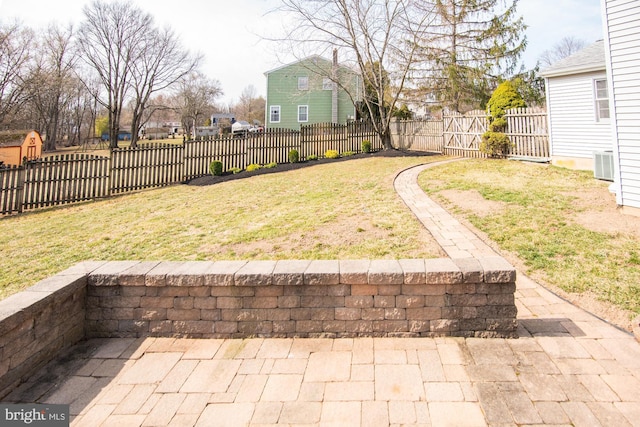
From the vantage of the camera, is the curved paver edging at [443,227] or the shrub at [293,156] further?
the shrub at [293,156]

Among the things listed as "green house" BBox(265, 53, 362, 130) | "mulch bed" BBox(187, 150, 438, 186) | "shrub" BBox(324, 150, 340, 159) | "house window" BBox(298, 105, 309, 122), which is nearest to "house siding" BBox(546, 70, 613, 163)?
"mulch bed" BBox(187, 150, 438, 186)

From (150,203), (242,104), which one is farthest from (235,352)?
(242,104)

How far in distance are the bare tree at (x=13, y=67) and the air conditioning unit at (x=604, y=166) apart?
92.8ft

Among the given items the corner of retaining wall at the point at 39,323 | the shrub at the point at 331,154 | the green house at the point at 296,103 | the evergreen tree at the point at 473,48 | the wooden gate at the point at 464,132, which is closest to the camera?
the corner of retaining wall at the point at 39,323

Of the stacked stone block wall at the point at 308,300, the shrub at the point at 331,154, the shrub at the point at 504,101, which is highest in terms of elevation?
the shrub at the point at 504,101

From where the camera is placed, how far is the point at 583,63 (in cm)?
1055

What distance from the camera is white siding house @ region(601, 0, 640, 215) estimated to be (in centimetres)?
621

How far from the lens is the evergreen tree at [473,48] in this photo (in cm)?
1936

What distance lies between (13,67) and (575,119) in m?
28.5

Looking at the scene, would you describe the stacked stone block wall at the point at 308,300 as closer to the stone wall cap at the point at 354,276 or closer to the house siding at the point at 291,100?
the stone wall cap at the point at 354,276

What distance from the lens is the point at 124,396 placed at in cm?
238

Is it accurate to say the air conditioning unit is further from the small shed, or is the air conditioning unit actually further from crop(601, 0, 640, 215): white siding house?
the small shed

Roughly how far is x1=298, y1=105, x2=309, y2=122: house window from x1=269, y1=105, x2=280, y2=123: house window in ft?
5.46

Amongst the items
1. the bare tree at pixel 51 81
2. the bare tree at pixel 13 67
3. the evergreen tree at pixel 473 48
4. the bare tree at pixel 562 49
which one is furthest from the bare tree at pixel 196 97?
the bare tree at pixel 562 49
